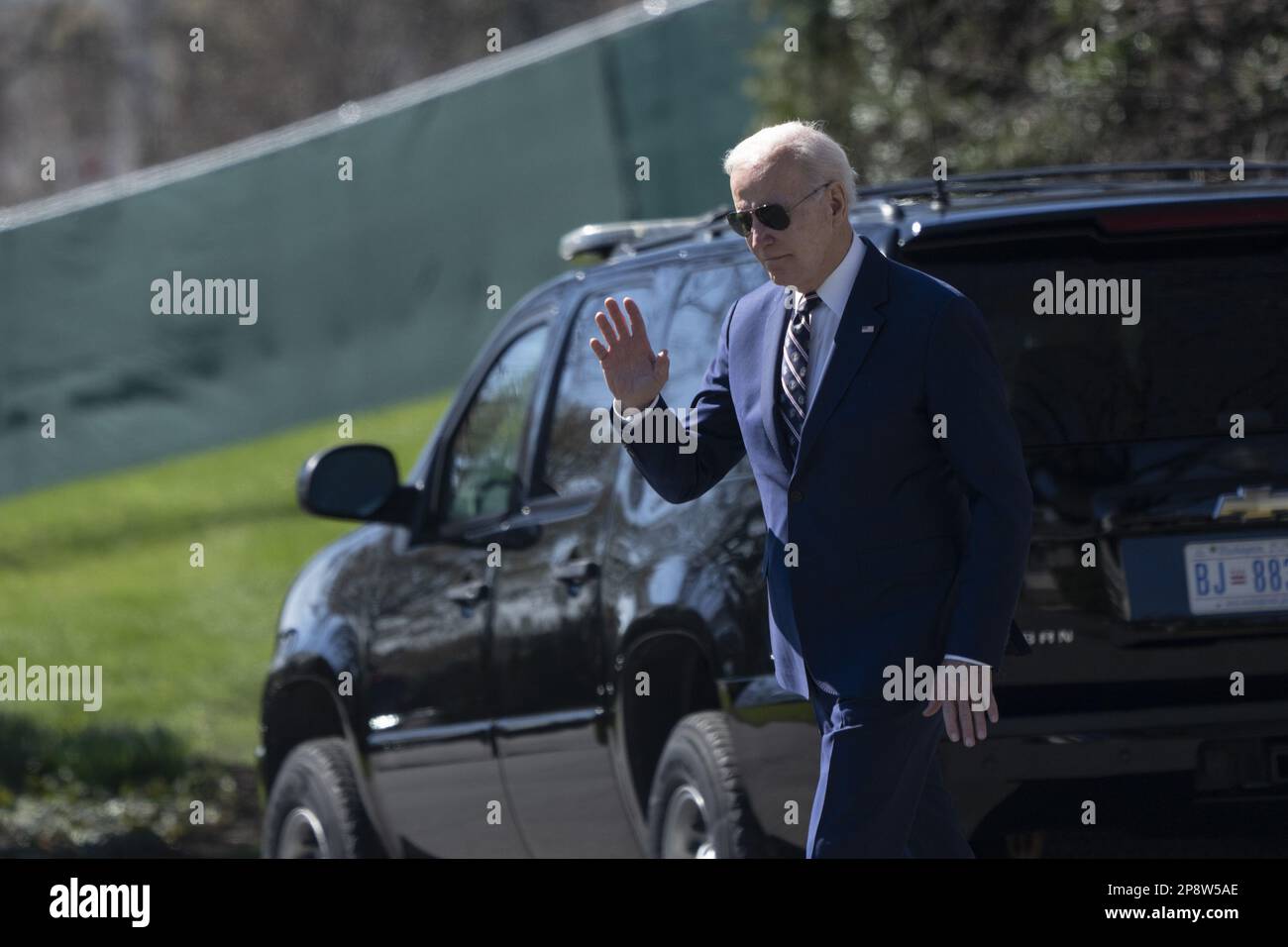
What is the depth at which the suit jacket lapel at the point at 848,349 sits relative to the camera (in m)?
4.49

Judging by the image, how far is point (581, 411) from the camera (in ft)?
21.1

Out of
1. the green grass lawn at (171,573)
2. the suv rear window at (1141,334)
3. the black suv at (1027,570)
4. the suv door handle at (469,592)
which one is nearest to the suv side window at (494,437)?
the black suv at (1027,570)

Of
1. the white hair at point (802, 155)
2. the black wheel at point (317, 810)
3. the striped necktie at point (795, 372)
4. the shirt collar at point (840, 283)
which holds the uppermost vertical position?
the white hair at point (802, 155)

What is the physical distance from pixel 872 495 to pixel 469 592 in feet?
7.99

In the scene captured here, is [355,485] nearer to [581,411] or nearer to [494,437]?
[494,437]

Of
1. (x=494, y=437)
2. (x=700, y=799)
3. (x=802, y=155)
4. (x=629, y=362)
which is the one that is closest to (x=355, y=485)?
(x=494, y=437)

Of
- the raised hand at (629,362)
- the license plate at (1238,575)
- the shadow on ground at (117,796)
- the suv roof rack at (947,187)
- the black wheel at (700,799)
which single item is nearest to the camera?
the raised hand at (629,362)

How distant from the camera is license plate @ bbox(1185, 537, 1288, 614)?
16.7 ft

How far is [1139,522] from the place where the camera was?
507cm

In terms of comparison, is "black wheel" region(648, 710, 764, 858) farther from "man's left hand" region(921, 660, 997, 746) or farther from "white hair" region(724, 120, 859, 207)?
"white hair" region(724, 120, 859, 207)

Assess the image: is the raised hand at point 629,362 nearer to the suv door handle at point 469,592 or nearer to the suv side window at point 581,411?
the suv side window at point 581,411

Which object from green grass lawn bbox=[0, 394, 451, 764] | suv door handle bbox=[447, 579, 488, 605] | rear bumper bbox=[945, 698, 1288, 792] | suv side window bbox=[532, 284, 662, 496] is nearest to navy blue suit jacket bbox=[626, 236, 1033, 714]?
rear bumper bbox=[945, 698, 1288, 792]
